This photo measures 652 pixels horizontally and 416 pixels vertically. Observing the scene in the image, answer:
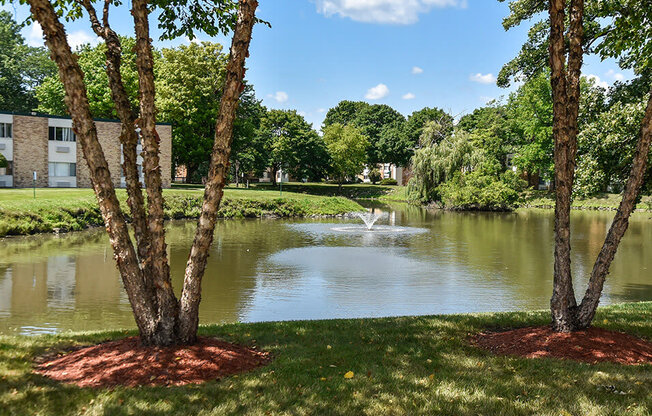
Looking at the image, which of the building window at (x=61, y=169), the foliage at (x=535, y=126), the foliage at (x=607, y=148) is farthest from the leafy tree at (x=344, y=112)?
the foliage at (x=607, y=148)

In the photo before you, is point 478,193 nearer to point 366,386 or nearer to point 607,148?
point 607,148

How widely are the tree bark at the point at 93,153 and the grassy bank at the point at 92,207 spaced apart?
2083 centimetres

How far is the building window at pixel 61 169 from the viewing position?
4141cm

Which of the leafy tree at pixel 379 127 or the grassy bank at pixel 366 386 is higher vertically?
the leafy tree at pixel 379 127

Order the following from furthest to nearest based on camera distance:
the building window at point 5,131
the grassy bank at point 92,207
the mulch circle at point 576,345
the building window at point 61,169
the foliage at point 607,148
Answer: the building window at point 61,169 → the building window at point 5,131 → the grassy bank at point 92,207 → the foliage at point 607,148 → the mulch circle at point 576,345

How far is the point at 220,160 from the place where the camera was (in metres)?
5.61

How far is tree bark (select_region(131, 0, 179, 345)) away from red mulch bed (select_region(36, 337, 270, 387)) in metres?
0.32

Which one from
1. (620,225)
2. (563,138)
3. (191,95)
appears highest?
(191,95)

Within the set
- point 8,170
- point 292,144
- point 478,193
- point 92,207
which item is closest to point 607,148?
point 92,207

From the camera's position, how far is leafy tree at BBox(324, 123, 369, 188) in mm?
66438

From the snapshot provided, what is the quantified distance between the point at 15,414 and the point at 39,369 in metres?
1.30

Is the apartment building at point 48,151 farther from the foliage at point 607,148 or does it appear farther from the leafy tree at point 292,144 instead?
the foliage at point 607,148

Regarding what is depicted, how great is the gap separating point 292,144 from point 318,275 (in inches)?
1834

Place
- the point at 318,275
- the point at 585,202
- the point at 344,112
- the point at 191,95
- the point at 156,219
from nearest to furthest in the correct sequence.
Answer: the point at 156,219
the point at 318,275
the point at 191,95
the point at 585,202
the point at 344,112
